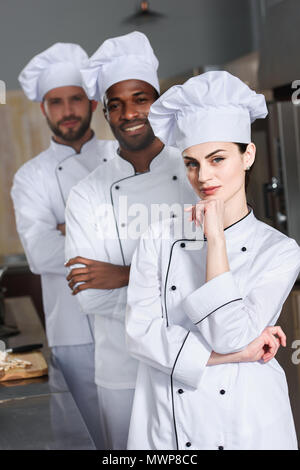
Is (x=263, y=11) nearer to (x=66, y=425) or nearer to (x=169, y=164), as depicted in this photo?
(x=169, y=164)

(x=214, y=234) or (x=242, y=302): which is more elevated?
(x=214, y=234)

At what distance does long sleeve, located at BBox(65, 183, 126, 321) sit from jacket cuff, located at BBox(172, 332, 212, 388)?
16.3 inches

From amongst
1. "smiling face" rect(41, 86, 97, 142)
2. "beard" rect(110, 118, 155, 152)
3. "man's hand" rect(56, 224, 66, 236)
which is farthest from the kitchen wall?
"man's hand" rect(56, 224, 66, 236)

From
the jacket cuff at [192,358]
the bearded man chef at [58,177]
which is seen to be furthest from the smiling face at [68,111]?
the jacket cuff at [192,358]

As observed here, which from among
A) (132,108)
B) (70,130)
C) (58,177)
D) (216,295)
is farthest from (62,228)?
(216,295)

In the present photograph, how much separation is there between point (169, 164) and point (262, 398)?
629 millimetres

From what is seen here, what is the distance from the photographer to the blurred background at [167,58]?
67.6 inches

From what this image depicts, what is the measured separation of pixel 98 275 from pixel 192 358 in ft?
1.55

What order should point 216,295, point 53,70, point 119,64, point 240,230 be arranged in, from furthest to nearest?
point 53,70, point 119,64, point 240,230, point 216,295

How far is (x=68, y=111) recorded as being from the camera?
1.70m

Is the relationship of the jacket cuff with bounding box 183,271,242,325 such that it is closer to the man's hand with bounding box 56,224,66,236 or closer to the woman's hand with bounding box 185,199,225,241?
the woman's hand with bounding box 185,199,225,241

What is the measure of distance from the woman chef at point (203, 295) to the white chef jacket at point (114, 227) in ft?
1.10

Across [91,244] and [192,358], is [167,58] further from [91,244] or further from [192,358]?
[192,358]

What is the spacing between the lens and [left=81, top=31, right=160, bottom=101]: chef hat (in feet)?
4.75
